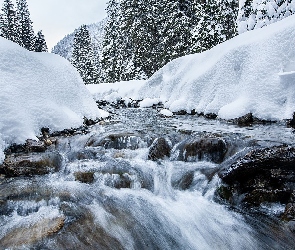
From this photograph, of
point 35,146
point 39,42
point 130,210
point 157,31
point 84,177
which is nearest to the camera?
point 130,210

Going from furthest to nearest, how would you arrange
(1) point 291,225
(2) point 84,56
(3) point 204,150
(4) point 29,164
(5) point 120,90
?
1. (2) point 84,56
2. (5) point 120,90
3. (3) point 204,150
4. (4) point 29,164
5. (1) point 291,225

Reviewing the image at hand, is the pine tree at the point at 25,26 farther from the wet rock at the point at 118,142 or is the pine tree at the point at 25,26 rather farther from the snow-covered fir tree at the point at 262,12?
the wet rock at the point at 118,142

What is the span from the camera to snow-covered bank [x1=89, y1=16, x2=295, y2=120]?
815 centimetres

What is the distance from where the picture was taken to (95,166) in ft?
18.8

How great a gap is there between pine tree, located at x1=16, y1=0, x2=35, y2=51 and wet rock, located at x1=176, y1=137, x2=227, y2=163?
43.3 metres

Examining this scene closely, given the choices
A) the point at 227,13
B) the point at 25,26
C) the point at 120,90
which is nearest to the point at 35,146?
the point at 227,13

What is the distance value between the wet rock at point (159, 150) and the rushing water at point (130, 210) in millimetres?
172

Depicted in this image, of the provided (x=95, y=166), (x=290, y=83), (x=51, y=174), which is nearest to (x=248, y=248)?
(x=95, y=166)

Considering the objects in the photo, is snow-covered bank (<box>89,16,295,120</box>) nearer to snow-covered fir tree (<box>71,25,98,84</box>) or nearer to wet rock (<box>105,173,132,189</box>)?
wet rock (<box>105,173,132,189</box>)

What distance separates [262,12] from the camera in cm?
1346

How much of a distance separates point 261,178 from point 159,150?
2654 mm

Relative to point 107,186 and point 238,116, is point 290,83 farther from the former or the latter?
point 107,186

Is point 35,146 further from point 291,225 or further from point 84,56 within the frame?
point 84,56

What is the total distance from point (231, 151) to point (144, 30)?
25.7 m
